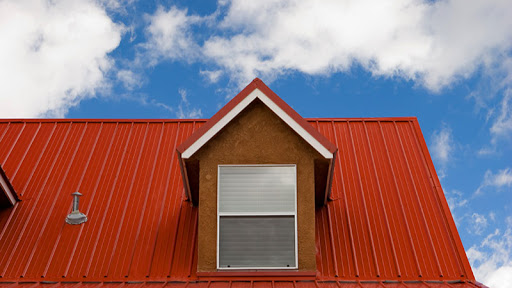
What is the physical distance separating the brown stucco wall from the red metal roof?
74 cm

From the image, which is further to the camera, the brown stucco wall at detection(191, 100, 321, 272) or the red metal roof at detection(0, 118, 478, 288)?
the red metal roof at detection(0, 118, 478, 288)

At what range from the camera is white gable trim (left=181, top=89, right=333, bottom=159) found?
10.8 metres

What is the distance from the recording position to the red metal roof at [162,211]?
35.7 feet

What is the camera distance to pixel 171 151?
1464 centimetres

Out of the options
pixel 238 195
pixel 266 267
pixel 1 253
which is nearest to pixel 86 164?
pixel 1 253

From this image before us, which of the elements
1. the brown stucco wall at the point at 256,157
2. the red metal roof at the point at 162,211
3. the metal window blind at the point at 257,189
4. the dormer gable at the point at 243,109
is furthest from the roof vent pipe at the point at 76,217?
the metal window blind at the point at 257,189

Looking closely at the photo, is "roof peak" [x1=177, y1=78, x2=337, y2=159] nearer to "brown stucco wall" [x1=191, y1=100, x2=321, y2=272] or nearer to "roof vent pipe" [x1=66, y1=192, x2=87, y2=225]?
"brown stucco wall" [x1=191, y1=100, x2=321, y2=272]

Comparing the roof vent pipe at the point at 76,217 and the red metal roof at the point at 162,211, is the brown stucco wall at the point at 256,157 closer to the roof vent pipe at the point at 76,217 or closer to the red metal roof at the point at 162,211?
the red metal roof at the point at 162,211

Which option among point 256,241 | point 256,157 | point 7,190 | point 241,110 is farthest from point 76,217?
point 241,110

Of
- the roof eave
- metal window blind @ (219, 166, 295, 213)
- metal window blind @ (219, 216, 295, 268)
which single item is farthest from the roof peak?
the roof eave

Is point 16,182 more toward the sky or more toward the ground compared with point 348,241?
more toward the sky

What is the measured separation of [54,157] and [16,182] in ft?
4.08

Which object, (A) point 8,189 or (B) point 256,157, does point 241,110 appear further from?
(A) point 8,189

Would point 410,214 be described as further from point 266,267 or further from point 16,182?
point 16,182
